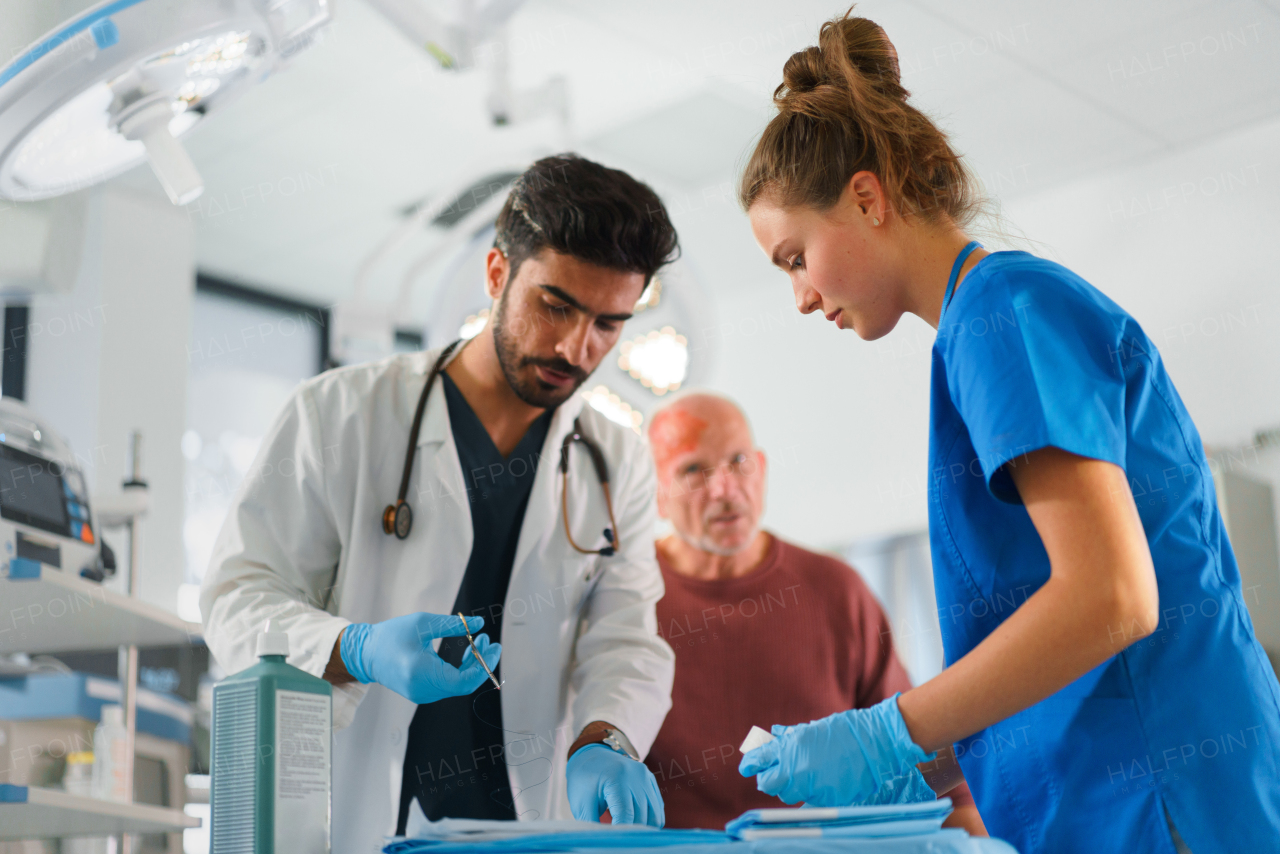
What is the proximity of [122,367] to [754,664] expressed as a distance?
2372 mm

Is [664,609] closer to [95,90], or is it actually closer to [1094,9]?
[95,90]

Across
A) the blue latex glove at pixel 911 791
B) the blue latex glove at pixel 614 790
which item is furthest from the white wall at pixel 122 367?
the blue latex glove at pixel 911 791

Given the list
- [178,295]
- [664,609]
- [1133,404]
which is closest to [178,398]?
[178,295]

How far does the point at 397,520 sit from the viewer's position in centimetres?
147

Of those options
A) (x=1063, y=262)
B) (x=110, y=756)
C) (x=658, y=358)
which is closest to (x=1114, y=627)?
(x=658, y=358)

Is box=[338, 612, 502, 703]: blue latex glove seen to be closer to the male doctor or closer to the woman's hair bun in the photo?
the male doctor

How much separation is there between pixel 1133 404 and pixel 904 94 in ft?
1.38

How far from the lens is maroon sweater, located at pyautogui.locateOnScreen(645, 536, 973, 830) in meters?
1.88

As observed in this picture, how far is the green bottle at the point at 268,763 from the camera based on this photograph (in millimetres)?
839

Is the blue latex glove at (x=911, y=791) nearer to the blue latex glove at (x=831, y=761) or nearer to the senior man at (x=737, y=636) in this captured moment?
the blue latex glove at (x=831, y=761)

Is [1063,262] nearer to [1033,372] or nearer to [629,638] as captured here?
[629,638]

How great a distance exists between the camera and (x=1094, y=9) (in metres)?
2.91

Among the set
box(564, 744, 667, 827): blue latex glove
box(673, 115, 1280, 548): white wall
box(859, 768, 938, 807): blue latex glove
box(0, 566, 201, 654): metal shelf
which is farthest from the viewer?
box(673, 115, 1280, 548): white wall

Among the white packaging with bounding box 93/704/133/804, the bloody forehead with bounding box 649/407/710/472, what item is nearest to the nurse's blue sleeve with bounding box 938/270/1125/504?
the bloody forehead with bounding box 649/407/710/472
